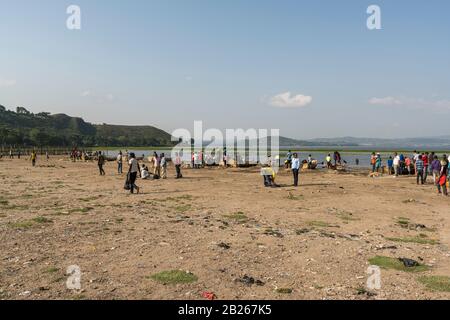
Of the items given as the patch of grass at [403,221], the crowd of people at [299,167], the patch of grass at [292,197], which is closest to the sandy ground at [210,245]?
the patch of grass at [403,221]

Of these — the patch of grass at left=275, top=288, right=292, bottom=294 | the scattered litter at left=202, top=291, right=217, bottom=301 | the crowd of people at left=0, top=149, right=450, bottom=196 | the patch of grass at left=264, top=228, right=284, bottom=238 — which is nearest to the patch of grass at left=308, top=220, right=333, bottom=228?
the patch of grass at left=264, top=228, right=284, bottom=238

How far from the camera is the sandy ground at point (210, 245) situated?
6992mm

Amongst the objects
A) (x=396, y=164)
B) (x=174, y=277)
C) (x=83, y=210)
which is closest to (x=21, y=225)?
(x=83, y=210)

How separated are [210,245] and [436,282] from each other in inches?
207

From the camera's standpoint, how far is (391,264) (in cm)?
855

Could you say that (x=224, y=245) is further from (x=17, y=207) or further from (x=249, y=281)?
(x=17, y=207)

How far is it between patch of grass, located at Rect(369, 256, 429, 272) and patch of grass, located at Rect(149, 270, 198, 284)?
4315 millimetres

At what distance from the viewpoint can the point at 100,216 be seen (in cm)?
1355
